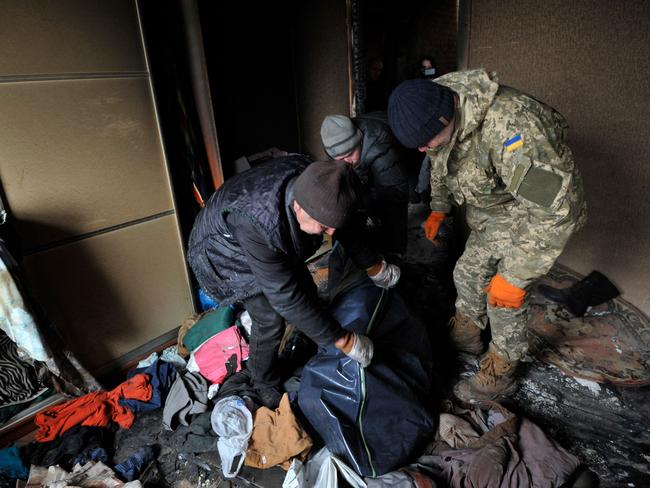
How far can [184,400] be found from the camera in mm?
1921

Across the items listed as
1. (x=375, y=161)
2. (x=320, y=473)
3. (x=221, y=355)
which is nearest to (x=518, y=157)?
(x=375, y=161)

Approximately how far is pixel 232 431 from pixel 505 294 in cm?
129

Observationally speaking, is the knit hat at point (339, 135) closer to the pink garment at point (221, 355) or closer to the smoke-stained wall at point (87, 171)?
the smoke-stained wall at point (87, 171)

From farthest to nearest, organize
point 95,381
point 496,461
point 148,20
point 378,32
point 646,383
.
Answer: point 378,32 < point 148,20 < point 95,381 < point 646,383 < point 496,461

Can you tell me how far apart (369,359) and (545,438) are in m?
0.76

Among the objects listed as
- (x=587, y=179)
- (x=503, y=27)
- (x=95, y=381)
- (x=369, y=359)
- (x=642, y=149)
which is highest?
(x=503, y=27)

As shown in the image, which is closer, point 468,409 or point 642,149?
point 468,409

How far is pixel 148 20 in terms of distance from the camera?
86.1 inches

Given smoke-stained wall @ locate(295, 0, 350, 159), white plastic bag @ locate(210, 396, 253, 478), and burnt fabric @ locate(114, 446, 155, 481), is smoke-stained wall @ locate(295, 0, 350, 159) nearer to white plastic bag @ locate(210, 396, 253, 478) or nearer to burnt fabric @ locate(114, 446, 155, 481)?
white plastic bag @ locate(210, 396, 253, 478)

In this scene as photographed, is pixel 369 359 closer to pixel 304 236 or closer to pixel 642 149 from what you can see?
pixel 304 236

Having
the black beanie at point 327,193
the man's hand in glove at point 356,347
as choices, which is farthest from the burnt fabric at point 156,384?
the black beanie at point 327,193

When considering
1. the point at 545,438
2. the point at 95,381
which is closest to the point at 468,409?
the point at 545,438

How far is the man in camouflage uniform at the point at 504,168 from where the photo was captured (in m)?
1.34

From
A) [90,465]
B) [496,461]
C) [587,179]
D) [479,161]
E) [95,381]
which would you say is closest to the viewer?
[496,461]
